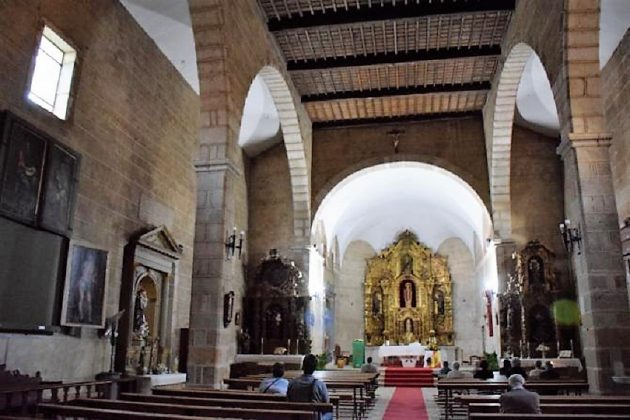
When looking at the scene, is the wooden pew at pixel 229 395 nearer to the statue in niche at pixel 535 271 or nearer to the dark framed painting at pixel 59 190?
the dark framed painting at pixel 59 190

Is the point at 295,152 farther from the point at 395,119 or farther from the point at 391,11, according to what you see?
the point at 391,11

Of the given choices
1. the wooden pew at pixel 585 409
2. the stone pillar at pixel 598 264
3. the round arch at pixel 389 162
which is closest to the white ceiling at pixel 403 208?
the round arch at pixel 389 162

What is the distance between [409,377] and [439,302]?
25.7 ft

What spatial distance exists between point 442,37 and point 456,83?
252 centimetres

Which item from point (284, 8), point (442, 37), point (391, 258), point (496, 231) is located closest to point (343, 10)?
point (284, 8)

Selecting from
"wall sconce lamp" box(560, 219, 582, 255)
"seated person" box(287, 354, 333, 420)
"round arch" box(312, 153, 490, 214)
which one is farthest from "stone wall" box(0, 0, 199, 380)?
"wall sconce lamp" box(560, 219, 582, 255)

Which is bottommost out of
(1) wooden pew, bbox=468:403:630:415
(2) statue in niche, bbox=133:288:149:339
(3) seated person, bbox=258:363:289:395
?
(1) wooden pew, bbox=468:403:630:415

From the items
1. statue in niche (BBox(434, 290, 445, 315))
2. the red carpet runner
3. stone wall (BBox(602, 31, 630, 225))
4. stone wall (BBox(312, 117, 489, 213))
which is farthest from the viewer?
statue in niche (BBox(434, 290, 445, 315))

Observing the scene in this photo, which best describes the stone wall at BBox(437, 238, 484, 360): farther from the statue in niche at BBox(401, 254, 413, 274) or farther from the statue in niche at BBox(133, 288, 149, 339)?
the statue in niche at BBox(133, 288, 149, 339)

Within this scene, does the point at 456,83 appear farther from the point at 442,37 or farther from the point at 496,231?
the point at 496,231

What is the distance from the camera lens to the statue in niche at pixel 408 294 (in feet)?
81.0

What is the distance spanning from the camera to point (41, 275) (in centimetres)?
814

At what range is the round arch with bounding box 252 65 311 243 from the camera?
1418 cm

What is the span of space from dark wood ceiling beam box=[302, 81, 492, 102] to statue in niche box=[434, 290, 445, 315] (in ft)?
38.6
